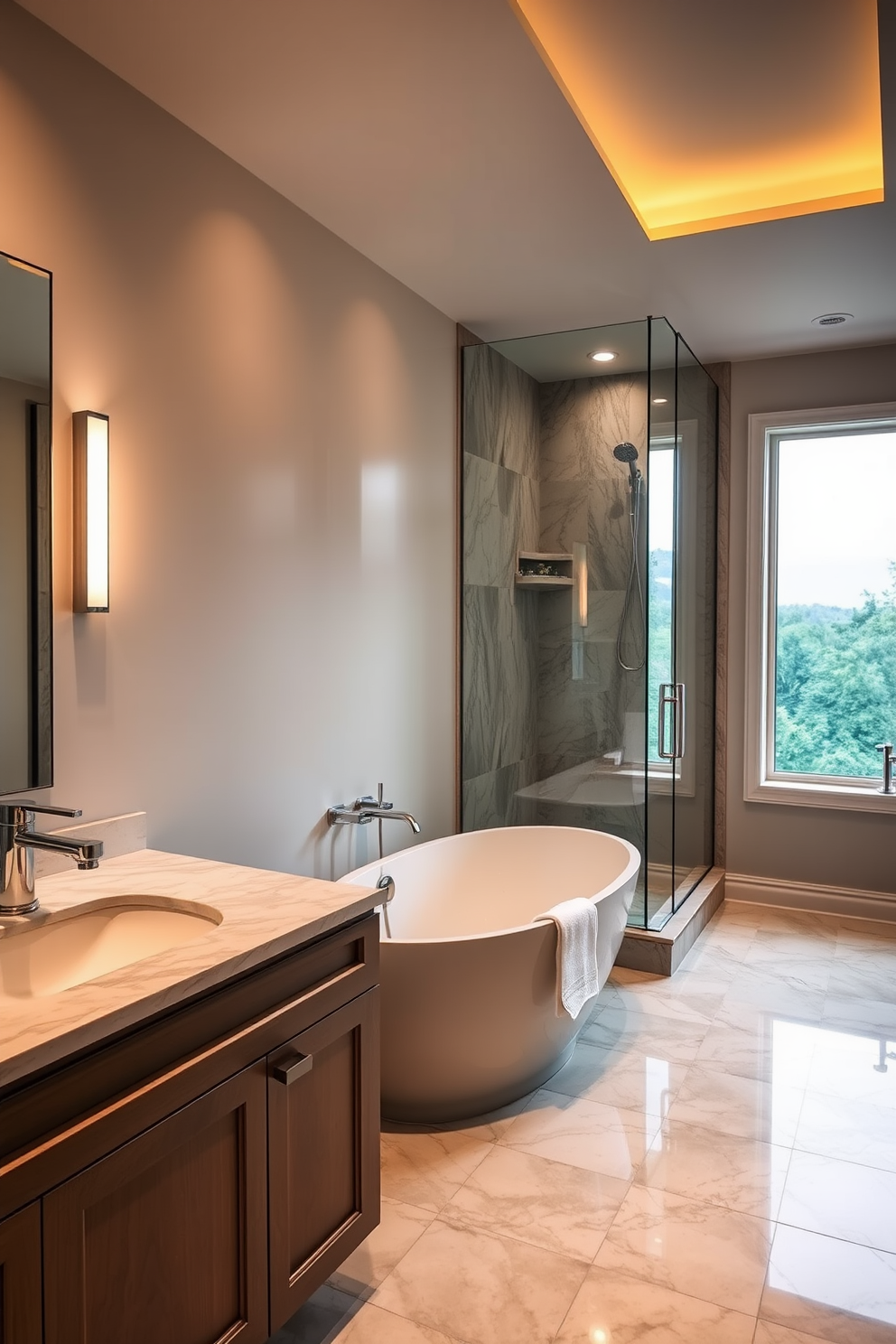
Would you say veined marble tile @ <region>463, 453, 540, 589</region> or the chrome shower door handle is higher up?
veined marble tile @ <region>463, 453, 540, 589</region>

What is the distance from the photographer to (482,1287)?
191 cm

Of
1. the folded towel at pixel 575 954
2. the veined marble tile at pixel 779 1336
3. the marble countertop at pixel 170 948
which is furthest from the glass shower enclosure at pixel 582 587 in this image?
the marble countertop at pixel 170 948

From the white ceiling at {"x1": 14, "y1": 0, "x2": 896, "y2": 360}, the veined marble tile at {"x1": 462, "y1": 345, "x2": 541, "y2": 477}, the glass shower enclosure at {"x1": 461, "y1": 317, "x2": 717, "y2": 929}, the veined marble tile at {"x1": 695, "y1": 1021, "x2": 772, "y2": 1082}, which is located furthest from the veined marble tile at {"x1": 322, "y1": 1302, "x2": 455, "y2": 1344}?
the veined marble tile at {"x1": 462, "y1": 345, "x2": 541, "y2": 477}

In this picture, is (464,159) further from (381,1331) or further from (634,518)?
(381,1331)

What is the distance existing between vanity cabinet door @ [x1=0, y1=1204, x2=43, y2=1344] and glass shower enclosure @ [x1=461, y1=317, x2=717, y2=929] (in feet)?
9.17

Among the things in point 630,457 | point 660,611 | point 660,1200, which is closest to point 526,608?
point 660,611

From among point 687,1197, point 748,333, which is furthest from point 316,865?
point 748,333

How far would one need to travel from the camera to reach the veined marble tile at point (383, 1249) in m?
1.93

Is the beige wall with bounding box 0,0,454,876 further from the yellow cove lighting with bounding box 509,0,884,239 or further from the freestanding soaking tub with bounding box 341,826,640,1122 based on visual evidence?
the yellow cove lighting with bounding box 509,0,884,239

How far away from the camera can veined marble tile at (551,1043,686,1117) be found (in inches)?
104

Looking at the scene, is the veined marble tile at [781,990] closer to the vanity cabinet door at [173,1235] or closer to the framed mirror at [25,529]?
the vanity cabinet door at [173,1235]

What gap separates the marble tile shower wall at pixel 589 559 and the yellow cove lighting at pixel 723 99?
0.69 meters

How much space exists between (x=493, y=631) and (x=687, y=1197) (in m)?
2.25

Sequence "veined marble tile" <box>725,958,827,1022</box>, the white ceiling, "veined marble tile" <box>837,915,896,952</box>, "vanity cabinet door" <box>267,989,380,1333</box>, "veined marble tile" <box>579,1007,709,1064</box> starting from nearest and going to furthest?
"vanity cabinet door" <box>267,989,380,1333</box>
the white ceiling
"veined marble tile" <box>579,1007,709,1064</box>
"veined marble tile" <box>725,958,827,1022</box>
"veined marble tile" <box>837,915,896,952</box>
